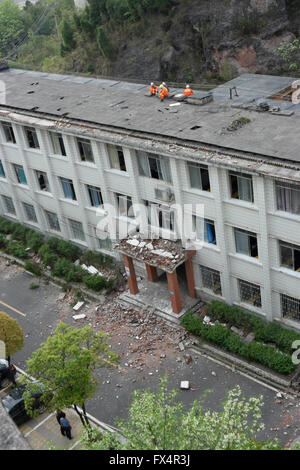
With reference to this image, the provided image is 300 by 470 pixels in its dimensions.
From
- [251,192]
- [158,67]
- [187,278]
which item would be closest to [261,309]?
[187,278]

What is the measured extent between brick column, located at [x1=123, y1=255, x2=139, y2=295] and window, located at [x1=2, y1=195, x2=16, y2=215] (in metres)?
14.0

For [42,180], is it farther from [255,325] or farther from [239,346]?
[239,346]

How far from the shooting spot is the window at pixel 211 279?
28547mm

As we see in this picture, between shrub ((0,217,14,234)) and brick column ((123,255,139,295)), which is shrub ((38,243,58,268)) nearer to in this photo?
shrub ((0,217,14,234))

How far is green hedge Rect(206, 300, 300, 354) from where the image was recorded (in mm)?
25156

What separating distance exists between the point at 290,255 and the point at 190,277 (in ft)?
20.4

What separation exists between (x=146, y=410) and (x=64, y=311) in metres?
15.2

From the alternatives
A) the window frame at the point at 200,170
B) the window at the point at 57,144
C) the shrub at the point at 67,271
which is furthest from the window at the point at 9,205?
the window frame at the point at 200,170

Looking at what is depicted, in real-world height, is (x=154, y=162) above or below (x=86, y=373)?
above

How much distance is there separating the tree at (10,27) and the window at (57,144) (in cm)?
6005

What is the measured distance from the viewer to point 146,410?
1666 cm

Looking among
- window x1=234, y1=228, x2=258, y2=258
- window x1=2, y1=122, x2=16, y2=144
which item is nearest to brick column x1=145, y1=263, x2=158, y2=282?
window x1=234, y1=228, x2=258, y2=258

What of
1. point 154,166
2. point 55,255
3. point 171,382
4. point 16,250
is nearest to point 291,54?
point 154,166

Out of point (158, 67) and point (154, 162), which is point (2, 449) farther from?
point (158, 67)
